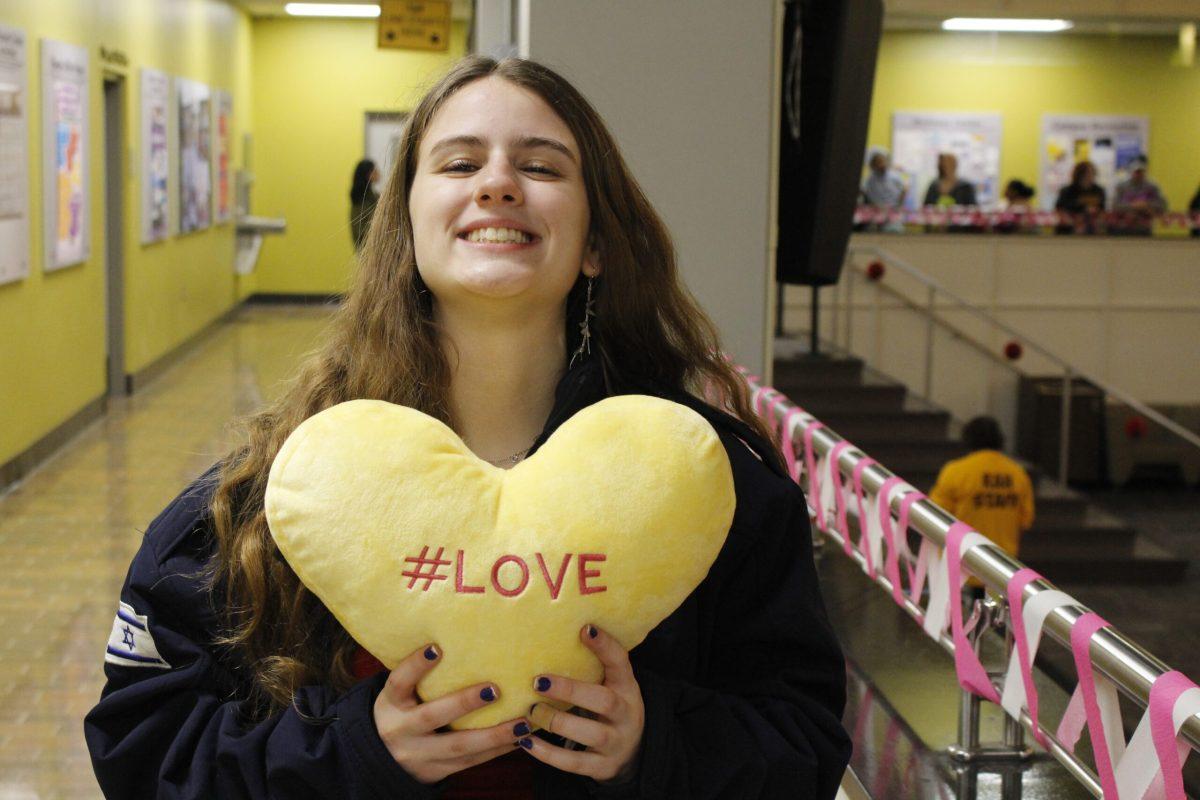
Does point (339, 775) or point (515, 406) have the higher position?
point (515, 406)

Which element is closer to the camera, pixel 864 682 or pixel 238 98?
pixel 864 682

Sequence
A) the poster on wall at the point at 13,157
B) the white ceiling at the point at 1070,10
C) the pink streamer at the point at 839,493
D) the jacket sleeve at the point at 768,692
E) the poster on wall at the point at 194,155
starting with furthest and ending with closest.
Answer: the poster on wall at the point at 194,155
the white ceiling at the point at 1070,10
the poster on wall at the point at 13,157
the pink streamer at the point at 839,493
the jacket sleeve at the point at 768,692

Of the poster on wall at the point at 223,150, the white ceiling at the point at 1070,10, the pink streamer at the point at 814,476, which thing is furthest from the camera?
the poster on wall at the point at 223,150

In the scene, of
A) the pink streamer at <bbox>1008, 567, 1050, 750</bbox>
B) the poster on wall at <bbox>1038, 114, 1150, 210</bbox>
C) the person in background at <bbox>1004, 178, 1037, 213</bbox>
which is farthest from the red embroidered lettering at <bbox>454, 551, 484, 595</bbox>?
the poster on wall at <bbox>1038, 114, 1150, 210</bbox>

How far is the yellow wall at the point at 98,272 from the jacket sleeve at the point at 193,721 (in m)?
6.98

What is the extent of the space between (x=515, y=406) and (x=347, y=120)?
17.8 metres

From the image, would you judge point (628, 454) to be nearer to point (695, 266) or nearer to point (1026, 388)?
point (695, 266)

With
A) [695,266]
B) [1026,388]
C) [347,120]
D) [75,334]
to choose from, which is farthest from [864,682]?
[347,120]

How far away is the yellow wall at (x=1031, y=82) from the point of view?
15.3 meters

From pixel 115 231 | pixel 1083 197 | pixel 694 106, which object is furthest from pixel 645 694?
pixel 1083 197

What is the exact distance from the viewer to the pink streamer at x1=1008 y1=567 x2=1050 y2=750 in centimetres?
224

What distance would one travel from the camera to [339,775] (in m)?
1.30

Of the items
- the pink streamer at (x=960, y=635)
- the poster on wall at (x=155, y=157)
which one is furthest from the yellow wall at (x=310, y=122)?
the pink streamer at (x=960, y=635)

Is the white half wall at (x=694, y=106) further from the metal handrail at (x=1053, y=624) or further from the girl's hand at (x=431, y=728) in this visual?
the girl's hand at (x=431, y=728)
